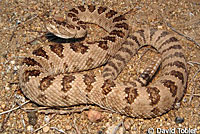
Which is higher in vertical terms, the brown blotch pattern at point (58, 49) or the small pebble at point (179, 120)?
the small pebble at point (179, 120)

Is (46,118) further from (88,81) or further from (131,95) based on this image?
(131,95)

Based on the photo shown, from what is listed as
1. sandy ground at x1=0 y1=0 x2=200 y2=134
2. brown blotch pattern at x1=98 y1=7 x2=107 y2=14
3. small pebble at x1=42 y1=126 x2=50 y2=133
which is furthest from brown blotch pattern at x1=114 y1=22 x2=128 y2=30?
small pebble at x1=42 y1=126 x2=50 y2=133

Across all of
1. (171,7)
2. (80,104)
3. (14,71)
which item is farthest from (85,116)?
(171,7)

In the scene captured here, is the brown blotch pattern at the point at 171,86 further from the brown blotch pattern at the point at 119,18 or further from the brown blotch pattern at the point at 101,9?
the brown blotch pattern at the point at 101,9

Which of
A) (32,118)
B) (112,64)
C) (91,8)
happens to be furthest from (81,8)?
(32,118)

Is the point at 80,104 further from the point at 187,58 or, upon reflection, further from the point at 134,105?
the point at 187,58

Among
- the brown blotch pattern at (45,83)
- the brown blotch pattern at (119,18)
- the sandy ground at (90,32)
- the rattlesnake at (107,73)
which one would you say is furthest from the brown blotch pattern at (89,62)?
the brown blotch pattern at (119,18)
